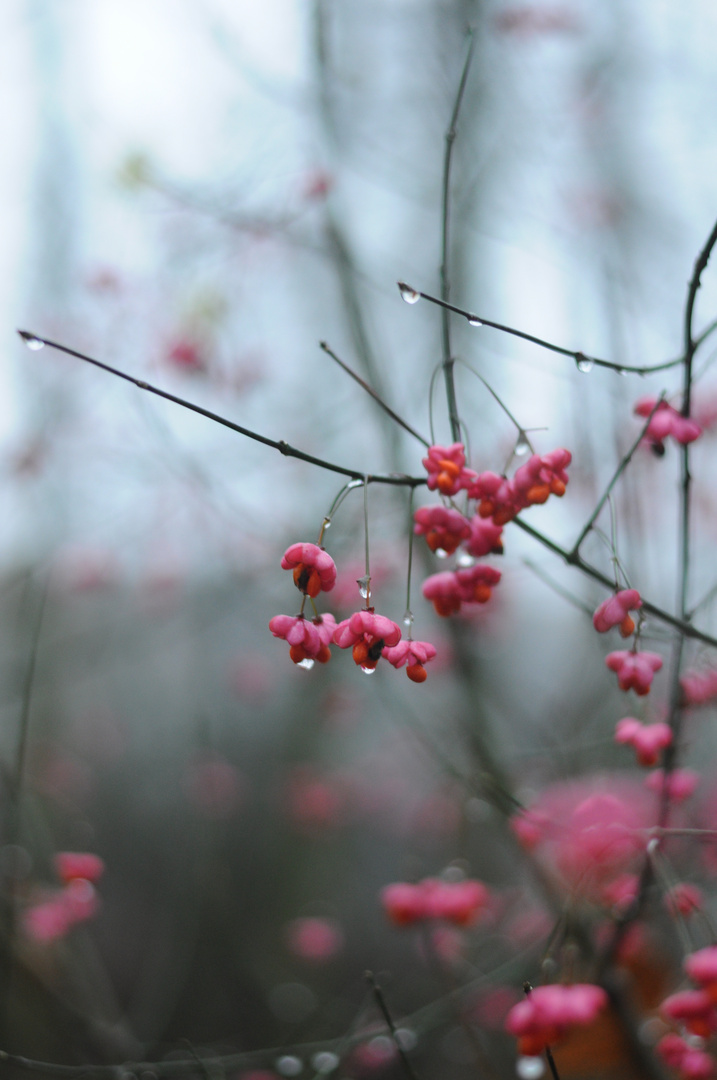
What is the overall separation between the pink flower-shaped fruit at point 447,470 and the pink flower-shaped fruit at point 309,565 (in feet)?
0.74

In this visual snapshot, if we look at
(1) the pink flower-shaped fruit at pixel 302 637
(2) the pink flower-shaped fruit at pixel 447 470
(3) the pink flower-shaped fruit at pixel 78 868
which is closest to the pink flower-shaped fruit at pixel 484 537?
(2) the pink flower-shaped fruit at pixel 447 470

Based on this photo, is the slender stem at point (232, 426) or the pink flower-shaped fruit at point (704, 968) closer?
the slender stem at point (232, 426)

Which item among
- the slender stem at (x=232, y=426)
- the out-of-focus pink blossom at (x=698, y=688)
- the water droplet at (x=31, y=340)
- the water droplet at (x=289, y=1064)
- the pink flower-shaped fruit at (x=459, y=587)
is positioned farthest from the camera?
the water droplet at (x=289, y=1064)

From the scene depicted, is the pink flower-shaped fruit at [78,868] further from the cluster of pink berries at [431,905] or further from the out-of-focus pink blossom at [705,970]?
the out-of-focus pink blossom at [705,970]

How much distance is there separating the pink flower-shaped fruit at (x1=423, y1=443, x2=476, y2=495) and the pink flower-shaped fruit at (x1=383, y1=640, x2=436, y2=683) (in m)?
0.27

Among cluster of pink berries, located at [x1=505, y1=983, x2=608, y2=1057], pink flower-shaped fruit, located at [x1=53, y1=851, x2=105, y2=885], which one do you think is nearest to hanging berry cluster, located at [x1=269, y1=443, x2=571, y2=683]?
cluster of pink berries, located at [x1=505, y1=983, x2=608, y2=1057]

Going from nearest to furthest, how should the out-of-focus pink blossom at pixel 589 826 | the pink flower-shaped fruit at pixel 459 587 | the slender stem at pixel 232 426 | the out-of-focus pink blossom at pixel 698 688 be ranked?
the slender stem at pixel 232 426 < the pink flower-shaped fruit at pixel 459 587 < the out-of-focus pink blossom at pixel 698 688 < the out-of-focus pink blossom at pixel 589 826

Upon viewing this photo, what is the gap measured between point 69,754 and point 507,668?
381 centimetres

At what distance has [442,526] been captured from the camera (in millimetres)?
1305

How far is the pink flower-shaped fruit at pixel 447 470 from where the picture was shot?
1220mm

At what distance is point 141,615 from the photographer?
5633 millimetres

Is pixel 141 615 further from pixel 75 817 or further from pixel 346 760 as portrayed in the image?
pixel 346 760

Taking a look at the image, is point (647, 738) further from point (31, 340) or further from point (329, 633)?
point (31, 340)

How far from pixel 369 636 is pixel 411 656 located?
4.1 inches
